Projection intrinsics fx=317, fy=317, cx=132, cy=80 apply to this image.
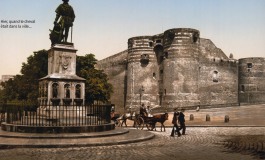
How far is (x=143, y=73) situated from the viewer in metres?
53.2

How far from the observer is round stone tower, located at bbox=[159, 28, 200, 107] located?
48.5m

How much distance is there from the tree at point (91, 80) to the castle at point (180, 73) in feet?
27.7

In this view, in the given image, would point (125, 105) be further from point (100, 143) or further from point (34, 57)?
point (100, 143)

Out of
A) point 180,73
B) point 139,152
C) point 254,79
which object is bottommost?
point 139,152

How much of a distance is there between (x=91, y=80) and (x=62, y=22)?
24117mm

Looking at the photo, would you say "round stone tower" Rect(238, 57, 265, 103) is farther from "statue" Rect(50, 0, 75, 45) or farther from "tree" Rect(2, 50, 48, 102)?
"statue" Rect(50, 0, 75, 45)

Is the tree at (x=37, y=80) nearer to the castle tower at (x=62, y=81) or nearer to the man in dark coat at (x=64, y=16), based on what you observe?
the man in dark coat at (x=64, y=16)

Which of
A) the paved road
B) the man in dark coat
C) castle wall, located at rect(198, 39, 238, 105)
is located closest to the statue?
the man in dark coat

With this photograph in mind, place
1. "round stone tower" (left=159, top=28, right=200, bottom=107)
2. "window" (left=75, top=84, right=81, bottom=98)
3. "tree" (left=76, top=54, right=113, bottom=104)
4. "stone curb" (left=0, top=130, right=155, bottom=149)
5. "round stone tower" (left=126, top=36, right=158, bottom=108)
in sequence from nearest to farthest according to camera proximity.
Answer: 1. "stone curb" (left=0, top=130, right=155, bottom=149)
2. "window" (left=75, top=84, right=81, bottom=98)
3. "tree" (left=76, top=54, right=113, bottom=104)
4. "round stone tower" (left=159, top=28, right=200, bottom=107)
5. "round stone tower" (left=126, top=36, right=158, bottom=108)

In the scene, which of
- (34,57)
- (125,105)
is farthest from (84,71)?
(125,105)

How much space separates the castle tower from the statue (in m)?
0.59

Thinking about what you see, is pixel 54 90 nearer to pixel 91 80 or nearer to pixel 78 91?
pixel 78 91

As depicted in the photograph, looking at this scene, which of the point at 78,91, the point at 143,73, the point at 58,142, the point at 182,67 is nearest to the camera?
the point at 58,142

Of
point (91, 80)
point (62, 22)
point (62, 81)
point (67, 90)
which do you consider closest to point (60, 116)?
point (67, 90)
